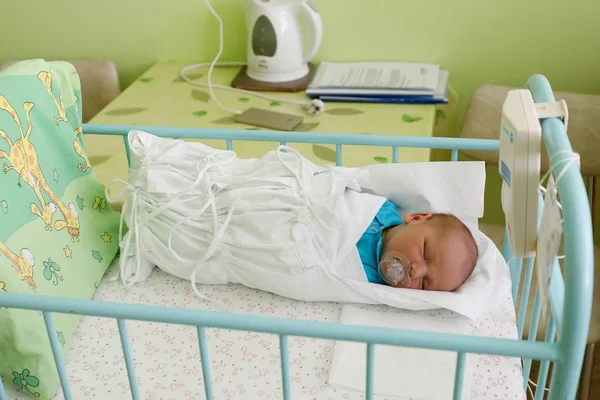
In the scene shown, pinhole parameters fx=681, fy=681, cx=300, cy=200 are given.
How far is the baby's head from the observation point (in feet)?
3.82

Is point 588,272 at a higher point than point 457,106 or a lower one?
higher

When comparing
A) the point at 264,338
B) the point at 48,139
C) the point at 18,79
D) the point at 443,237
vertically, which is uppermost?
the point at 18,79

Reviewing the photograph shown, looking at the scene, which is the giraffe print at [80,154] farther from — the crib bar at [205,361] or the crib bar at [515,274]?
the crib bar at [515,274]

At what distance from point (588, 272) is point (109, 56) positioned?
1.80 metres

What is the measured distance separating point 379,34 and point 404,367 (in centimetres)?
119

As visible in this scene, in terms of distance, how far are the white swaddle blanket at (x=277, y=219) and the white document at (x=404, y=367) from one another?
0.12ft

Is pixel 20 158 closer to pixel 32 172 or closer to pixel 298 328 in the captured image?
pixel 32 172

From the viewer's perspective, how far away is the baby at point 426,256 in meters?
1.17

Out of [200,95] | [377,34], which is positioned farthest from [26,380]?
[377,34]

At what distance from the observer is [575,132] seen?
1749 millimetres

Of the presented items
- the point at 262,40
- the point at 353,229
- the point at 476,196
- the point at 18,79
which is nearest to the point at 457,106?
the point at 262,40

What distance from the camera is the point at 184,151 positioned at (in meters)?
1.33

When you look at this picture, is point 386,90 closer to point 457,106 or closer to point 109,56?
point 457,106

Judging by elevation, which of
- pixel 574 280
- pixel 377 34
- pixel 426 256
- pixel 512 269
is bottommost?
pixel 512 269
